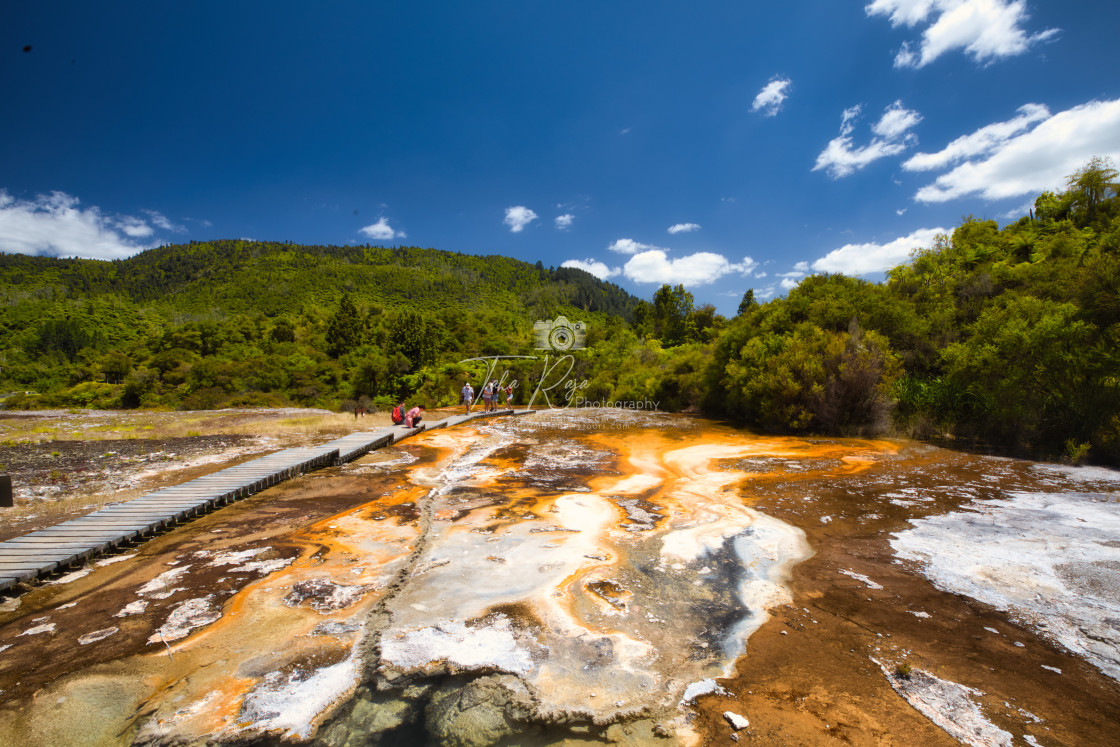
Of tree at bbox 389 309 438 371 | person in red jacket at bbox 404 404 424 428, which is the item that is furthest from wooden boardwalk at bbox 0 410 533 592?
tree at bbox 389 309 438 371

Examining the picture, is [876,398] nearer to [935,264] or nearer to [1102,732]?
[1102,732]

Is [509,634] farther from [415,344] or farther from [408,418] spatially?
[415,344]

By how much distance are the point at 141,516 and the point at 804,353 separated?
14639mm

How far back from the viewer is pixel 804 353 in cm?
1370

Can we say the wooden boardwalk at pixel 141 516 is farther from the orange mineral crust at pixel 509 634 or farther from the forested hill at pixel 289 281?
the forested hill at pixel 289 281

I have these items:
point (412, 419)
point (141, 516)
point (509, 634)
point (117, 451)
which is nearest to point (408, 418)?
point (412, 419)

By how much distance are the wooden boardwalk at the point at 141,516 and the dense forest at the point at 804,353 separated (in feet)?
41.2

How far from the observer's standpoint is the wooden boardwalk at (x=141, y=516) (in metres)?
4.25

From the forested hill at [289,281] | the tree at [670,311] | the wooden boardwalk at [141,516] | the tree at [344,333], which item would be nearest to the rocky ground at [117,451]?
the wooden boardwalk at [141,516]

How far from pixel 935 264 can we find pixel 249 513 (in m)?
27.6

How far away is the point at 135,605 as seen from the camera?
375 cm

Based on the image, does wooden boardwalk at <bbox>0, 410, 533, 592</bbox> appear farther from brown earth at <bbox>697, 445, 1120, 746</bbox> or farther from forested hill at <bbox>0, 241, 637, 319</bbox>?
forested hill at <bbox>0, 241, 637, 319</bbox>

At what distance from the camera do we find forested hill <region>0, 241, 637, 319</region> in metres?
83.1

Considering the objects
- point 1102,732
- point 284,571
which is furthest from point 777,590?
point 284,571
